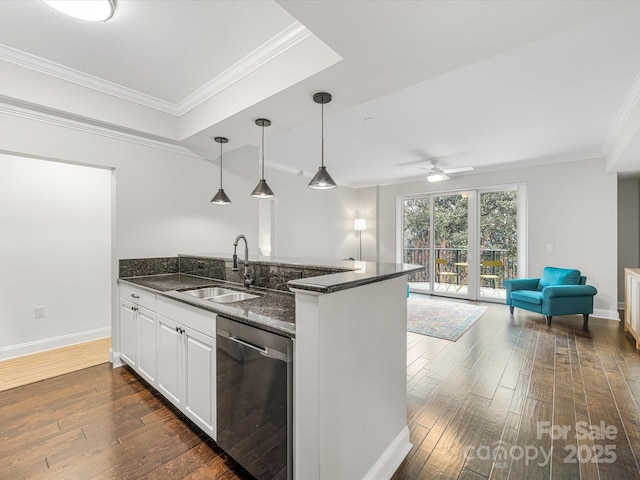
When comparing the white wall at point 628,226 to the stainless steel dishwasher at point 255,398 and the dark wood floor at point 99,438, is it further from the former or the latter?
the dark wood floor at point 99,438

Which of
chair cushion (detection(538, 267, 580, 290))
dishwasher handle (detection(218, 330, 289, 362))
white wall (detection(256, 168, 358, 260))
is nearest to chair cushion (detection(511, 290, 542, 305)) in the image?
chair cushion (detection(538, 267, 580, 290))

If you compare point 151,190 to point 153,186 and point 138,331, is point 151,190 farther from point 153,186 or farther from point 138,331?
point 138,331

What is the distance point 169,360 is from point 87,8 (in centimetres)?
230

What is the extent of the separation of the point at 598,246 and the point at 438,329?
3130mm

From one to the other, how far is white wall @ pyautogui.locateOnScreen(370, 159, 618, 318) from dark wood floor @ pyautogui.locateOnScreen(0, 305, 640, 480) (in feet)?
6.37

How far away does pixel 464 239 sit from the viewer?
634 cm

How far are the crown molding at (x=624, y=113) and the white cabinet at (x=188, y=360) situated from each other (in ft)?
13.3

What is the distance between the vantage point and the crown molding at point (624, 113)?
8.93 ft

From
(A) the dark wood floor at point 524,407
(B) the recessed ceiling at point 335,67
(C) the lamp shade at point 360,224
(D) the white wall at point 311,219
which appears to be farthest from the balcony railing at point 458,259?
(B) the recessed ceiling at point 335,67

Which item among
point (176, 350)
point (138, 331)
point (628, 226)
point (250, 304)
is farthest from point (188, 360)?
point (628, 226)

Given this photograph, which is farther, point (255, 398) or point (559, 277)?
point (559, 277)

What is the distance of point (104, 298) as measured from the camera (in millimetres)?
3959

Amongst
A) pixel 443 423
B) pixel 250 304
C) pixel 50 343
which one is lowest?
pixel 443 423

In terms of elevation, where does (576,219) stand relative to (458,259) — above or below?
above
